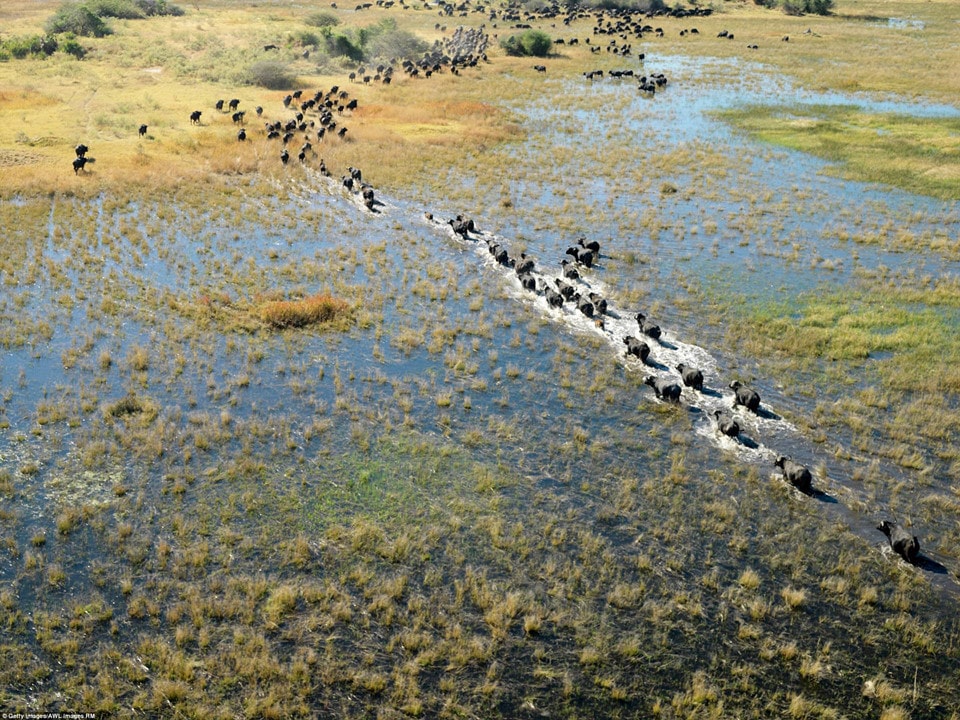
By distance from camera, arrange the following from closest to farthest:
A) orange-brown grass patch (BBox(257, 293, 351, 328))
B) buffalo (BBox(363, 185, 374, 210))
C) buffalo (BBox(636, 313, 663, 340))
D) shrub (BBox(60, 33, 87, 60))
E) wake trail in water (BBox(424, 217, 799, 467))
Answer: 1. wake trail in water (BBox(424, 217, 799, 467))
2. buffalo (BBox(636, 313, 663, 340))
3. orange-brown grass patch (BBox(257, 293, 351, 328))
4. buffalo (BBox(363, 185, 374, 210))
5. shrub (BBox(60, 33, 87, 60))

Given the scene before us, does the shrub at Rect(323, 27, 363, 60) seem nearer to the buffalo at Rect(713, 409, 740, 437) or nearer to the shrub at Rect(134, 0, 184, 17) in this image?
the shrub at Rect(134, 0, 184, 17)

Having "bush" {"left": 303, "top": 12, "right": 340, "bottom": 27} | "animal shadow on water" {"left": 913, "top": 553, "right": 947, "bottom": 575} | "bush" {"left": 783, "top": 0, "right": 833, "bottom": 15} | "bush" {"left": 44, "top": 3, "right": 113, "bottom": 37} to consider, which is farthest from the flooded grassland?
"bush" {"left": 783, "top": 0, "right": 833, "bottom": 15}

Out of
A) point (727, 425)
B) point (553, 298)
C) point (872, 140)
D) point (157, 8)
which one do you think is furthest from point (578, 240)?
point (157, 8)

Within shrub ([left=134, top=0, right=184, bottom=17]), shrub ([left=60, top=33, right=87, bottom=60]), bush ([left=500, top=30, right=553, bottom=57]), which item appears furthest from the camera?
shrub ([left=134, top=0, right=184, bottom=17])

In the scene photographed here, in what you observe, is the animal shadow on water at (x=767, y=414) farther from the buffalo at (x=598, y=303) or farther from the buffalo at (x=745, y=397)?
the buffalo at (x=598, y=303)

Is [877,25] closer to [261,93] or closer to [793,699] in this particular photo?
[261,93]

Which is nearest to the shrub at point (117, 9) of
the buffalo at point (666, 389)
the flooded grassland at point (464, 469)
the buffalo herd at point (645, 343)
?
the flooded grassland at point (464, 469)

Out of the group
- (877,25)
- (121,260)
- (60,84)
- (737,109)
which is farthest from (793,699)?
(877,25)
